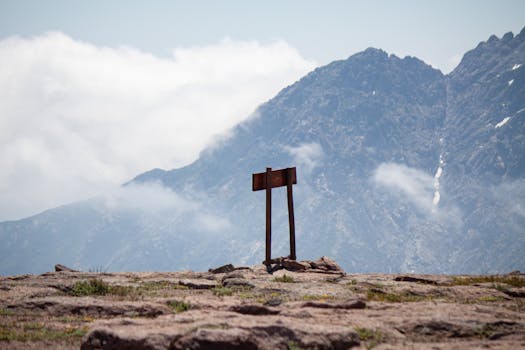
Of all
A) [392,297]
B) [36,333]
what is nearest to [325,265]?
[392,297]

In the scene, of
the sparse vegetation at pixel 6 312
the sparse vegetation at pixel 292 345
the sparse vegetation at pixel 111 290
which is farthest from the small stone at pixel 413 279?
the sparse vegetation at pixel 6 312

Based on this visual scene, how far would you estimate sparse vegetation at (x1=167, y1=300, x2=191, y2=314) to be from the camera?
12.2 meters

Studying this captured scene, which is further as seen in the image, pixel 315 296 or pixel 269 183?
pixel 269 183

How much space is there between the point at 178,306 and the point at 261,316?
122 inches

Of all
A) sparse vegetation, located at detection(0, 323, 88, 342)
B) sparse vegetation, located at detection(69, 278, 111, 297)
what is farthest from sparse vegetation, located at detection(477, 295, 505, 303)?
sparse vegetation, located at detection(69, 278, 111, 297)

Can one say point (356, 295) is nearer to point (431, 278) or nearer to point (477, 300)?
point (477, 300)

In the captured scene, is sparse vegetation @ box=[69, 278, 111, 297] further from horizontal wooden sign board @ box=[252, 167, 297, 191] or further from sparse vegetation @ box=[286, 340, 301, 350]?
Result: horizontal wooden sign board @ box=[252, 167, 297, 191]

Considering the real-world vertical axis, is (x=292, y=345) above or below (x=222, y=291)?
below

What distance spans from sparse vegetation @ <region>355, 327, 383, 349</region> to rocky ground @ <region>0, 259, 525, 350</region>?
2 centimetres

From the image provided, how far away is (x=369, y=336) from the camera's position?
9305mm

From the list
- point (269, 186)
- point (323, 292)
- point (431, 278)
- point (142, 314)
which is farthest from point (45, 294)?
point (431, 278)

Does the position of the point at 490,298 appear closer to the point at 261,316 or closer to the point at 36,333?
the point at 261,316

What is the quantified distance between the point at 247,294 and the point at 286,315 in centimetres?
444

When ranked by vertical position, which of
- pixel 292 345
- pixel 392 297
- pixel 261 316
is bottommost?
pixel 292 345
